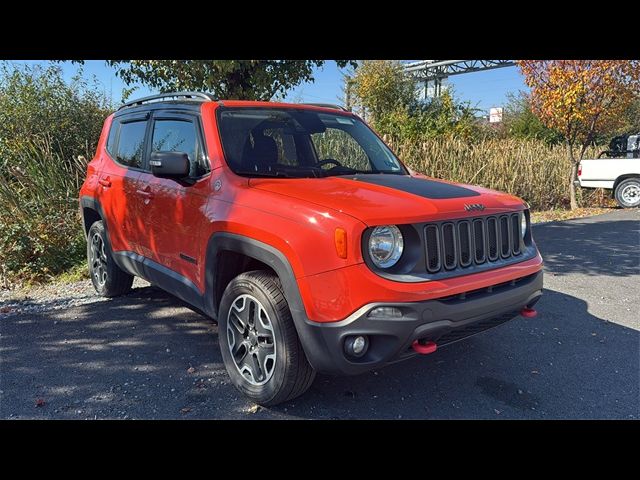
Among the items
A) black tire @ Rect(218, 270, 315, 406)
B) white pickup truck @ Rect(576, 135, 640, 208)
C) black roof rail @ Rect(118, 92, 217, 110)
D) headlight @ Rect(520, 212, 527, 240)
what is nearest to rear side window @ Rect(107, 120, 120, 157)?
black roof rail @ Rect(118, 92, 217, 110)

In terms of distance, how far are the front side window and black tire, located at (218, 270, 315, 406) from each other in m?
1.02

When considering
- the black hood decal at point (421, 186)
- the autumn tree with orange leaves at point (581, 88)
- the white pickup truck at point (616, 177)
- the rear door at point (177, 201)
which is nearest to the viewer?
the black hood decal at point (421, 186)

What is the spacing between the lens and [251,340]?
121 inches

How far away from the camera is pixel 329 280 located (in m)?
2.55

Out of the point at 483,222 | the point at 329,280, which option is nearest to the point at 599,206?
the point at 483,222

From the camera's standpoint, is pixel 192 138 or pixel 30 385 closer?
pixel 30 385

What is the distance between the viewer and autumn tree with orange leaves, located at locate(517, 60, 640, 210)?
11.6 m

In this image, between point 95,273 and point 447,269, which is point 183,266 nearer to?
point 447,269

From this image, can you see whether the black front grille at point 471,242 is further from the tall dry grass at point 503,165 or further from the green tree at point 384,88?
the green tree at point 384,88

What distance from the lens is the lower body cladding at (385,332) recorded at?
2.51 metres

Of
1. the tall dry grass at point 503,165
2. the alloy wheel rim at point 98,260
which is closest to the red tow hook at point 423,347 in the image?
the alloy wheel rim at point 98,260

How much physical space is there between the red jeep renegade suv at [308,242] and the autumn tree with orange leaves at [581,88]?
9.76 m

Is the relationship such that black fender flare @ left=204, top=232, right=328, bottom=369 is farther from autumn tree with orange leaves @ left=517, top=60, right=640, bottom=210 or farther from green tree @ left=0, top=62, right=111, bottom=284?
autumn tree with orange leaves @ left=517, top=60, right=640, bottom=210

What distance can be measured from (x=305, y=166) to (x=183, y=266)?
1.24m
